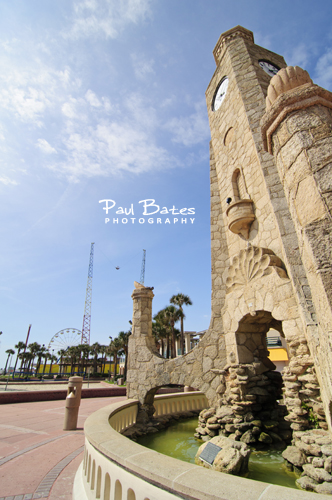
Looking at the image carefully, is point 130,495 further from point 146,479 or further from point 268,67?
point 268,67

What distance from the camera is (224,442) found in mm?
4566

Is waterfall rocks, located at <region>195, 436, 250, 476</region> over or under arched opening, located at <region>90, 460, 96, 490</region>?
under

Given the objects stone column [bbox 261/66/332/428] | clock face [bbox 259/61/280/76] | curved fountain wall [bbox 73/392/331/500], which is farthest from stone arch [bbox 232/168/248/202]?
curved fountain wall [bbox 73/392/331/500]

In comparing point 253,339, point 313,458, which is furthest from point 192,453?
point 253,339

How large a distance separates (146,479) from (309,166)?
350cm

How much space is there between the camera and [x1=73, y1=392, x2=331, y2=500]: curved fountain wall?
1700 mm

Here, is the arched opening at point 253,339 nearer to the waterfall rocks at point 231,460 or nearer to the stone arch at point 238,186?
the waterfall rocks at point 231,460

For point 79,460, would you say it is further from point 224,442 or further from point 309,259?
→ point 309,259

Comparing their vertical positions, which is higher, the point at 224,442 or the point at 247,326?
the point at 247,326

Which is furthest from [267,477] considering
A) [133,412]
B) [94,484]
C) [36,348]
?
[36,348]

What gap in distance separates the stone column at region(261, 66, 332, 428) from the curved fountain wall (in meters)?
1.55

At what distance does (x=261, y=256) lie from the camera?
20.9ft

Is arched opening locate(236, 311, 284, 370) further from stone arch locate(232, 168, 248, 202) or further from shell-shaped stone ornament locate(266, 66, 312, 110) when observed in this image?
shell-shaped stone ornament locate(266, 66, 312, 110)

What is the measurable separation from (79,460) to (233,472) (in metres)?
2.77
